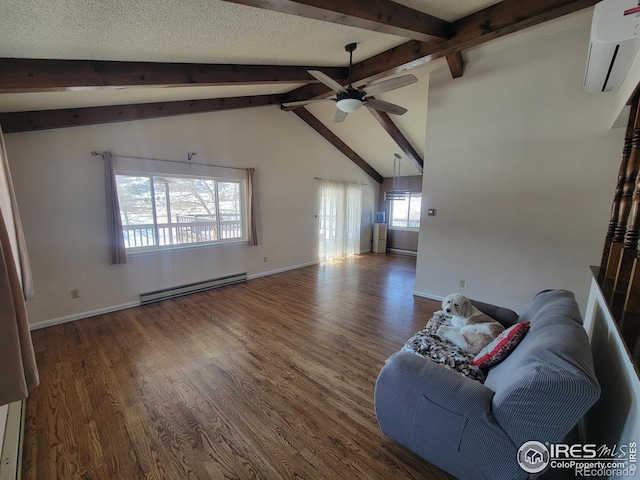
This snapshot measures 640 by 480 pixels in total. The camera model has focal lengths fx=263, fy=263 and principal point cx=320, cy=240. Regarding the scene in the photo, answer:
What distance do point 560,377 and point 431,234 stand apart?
3.15 m

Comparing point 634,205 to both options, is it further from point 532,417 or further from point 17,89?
point 17,89

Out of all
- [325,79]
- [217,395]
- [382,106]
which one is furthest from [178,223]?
[382,106]

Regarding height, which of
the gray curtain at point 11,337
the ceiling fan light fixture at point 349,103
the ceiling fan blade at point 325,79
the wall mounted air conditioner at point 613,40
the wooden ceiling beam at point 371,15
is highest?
the wooden ceiling beam at point 371,15

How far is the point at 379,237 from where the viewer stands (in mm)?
8055

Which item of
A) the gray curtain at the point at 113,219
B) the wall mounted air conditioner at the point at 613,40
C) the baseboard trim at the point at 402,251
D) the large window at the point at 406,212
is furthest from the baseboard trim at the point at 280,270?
the wall mounted air conditioner at the point at 613,40

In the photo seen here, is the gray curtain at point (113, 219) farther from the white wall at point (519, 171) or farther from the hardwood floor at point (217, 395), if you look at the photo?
the white wall at point (519, 171)

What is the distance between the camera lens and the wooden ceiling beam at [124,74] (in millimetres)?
1905

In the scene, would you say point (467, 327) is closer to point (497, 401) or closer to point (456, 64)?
point (497, 401)

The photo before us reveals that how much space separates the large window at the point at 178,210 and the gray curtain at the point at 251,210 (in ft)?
0.51

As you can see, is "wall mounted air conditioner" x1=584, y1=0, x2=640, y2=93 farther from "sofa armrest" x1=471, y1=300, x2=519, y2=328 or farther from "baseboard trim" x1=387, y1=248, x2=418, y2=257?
"baseboard trim" x1=387, y1=248, x2=418, y2=257

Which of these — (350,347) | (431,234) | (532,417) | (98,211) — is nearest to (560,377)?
(532,417)

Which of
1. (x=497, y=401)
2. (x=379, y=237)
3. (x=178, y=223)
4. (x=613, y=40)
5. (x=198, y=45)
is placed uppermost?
(x=198, y=45)

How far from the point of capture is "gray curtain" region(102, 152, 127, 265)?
10.9ft

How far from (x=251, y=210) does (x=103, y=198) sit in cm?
212
